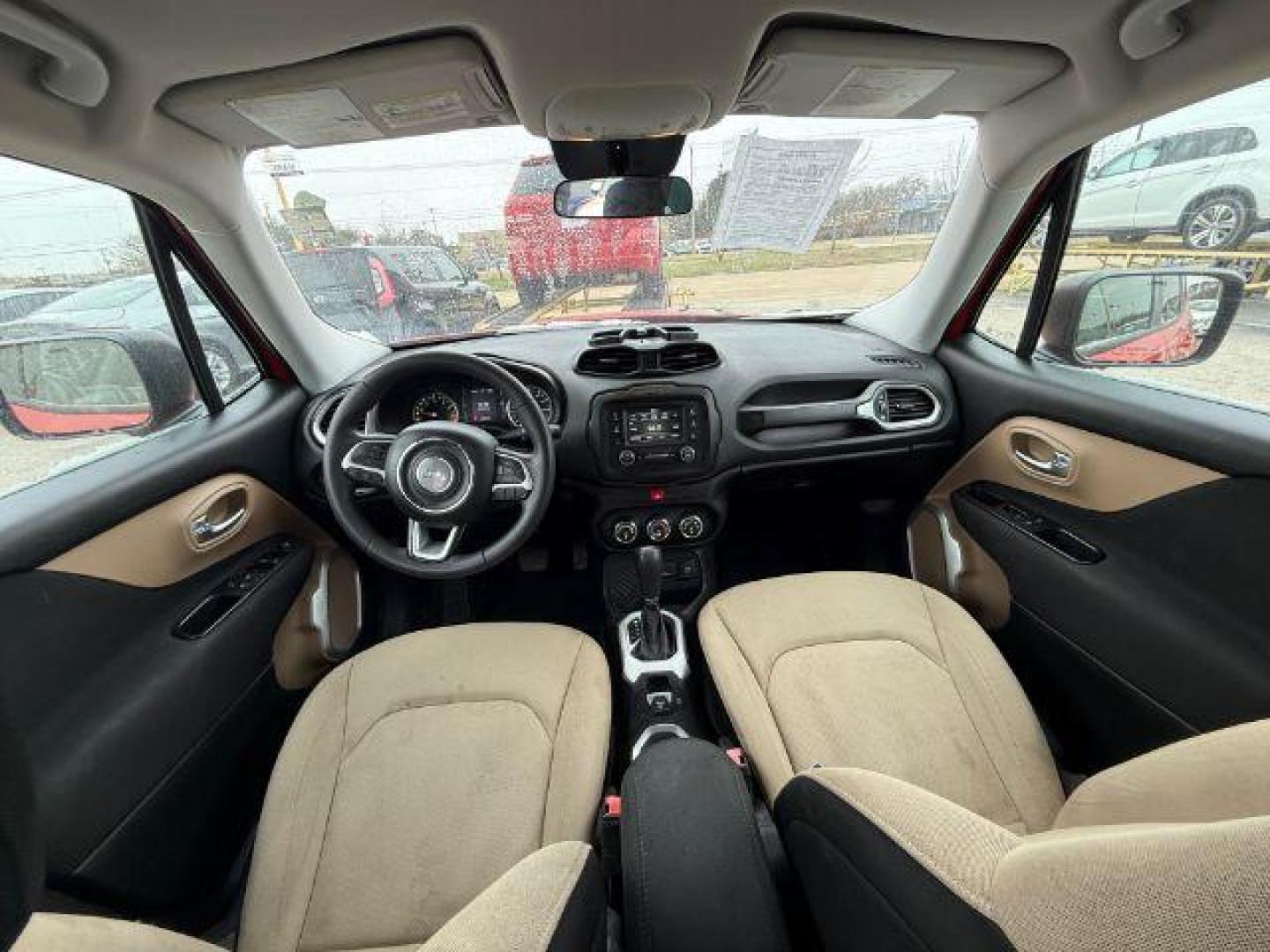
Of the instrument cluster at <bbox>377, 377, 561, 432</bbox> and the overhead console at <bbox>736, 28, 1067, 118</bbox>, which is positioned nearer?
the overhead console at <bbox>736, 28, 1067, 118</bbox>

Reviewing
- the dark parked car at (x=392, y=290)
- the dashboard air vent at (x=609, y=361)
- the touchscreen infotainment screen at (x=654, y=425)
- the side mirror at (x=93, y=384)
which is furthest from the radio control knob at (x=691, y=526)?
the side mirror at (x=93, y=384)

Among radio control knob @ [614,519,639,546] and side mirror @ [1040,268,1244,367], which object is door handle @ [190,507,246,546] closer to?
radio control knob @ [614,519,639,546]

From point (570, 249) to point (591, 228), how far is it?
11 cm

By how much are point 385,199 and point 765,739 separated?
198 centimetres

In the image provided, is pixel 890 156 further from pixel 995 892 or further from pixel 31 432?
pixel 31 432

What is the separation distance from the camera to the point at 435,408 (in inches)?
79.9

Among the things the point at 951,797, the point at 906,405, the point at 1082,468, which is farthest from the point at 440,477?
the point at 1082,468

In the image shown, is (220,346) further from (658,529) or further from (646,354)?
(658,529)

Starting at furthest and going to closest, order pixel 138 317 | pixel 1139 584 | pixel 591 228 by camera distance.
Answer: pixel 591 228
pixel 138 317
pixel 1139 584

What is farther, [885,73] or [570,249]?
[570,249]

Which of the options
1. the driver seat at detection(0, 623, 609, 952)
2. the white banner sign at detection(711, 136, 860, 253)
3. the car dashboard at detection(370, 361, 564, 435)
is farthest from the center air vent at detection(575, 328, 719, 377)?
the driver seat at detection(0, 623, 609, 952)

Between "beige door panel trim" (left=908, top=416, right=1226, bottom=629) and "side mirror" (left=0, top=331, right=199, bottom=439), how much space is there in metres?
2.51

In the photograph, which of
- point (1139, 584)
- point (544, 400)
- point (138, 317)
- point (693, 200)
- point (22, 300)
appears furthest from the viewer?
point (544, 400)

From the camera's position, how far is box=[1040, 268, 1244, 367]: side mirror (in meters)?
1.58
